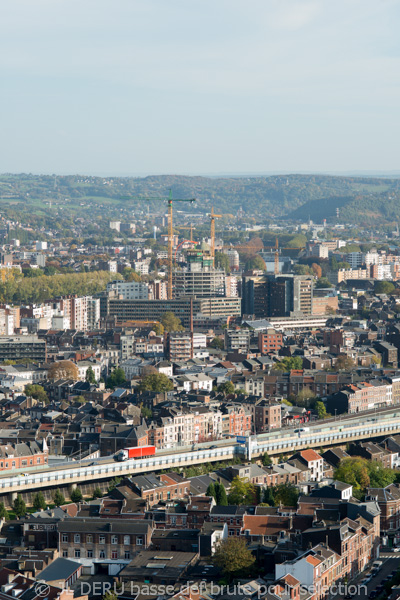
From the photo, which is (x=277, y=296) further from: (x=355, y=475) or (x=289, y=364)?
(x=355, y=475)

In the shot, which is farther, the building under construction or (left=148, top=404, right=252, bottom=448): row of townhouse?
the building under construction

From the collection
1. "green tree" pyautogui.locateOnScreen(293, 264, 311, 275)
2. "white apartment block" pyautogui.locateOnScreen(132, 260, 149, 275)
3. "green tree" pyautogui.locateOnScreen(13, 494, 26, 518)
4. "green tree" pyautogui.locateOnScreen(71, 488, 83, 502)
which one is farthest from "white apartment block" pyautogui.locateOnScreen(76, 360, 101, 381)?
"green tree" pyautogui.locateOnScreen(293, 264, 311, 275)

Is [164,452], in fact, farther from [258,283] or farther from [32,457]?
[258,283]

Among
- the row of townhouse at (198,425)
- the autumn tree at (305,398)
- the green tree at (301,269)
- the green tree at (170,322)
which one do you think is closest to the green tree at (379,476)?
the row of townhouse at (198,425)

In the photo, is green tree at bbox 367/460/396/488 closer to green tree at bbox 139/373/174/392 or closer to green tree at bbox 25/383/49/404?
green tree at bbox 139/373/174/392

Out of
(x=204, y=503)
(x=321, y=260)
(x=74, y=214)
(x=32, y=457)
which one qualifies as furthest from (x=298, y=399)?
(x=74, y=214)
